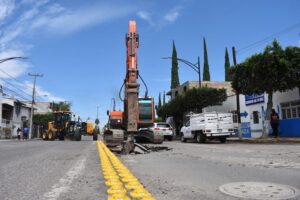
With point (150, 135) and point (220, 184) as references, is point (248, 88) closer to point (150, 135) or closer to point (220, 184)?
point (150, 135)

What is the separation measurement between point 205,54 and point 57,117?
3877cm

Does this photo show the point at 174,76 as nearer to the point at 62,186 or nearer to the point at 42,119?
the point at 42,119

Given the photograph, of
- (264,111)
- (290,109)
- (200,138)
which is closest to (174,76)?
Answer: (264,111)

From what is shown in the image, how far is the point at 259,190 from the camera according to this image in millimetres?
5254

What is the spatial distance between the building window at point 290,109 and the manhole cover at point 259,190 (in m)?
23.4

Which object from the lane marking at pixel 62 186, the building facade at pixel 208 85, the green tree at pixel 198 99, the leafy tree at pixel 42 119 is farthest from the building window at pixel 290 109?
the leafy tree at pixel 42 119

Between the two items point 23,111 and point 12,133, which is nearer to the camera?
point 12,133

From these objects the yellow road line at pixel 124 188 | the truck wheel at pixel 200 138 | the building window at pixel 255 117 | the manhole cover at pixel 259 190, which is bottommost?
the manhole cover at pixel 259 190

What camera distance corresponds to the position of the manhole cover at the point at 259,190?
15.9 feet

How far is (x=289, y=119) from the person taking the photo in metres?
27.7

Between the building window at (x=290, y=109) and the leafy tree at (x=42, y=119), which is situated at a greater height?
the leafy tree at (x=42, y=119)

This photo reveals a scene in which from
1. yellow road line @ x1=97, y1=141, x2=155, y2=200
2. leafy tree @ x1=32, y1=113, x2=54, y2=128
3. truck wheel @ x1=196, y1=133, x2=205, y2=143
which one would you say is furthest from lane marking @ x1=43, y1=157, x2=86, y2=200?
leafy tree @ x1=32, y1=113, x2=54, y2=128

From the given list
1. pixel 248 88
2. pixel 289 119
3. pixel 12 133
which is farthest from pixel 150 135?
pixel 12 133

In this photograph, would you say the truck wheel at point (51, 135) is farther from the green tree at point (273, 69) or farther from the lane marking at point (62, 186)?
the lane marking at point (62, 186)
